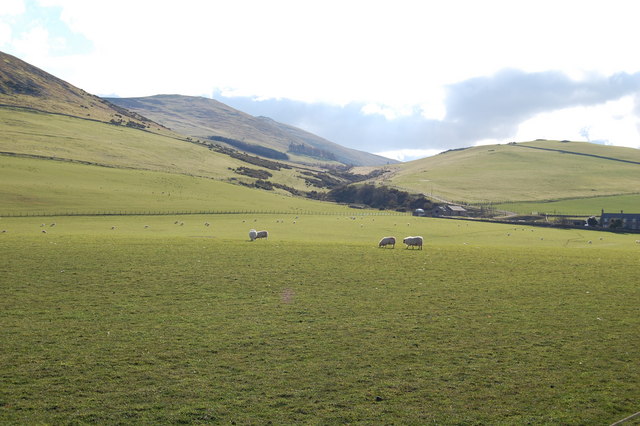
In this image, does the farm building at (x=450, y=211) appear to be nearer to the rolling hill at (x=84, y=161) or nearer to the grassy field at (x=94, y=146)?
the rolling hill at (x=84, y=161)

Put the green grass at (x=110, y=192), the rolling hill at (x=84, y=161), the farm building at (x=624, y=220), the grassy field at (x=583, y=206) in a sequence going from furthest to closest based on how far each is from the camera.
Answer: the grassy field at (x=583, y=206), the farm building at (x=624, y=220), the rolling hill at (x=84, y=161), the green grass at (x=110, y=192)

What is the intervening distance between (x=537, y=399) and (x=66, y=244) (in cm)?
3504

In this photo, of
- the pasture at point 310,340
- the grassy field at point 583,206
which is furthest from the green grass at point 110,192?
the grassy field at point 583,206

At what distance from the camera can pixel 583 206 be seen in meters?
145

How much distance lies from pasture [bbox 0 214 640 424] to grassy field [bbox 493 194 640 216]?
117282mm

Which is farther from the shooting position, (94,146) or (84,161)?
(94,146)

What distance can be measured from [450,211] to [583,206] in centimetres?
4676

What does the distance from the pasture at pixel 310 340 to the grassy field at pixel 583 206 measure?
117282 millimetres

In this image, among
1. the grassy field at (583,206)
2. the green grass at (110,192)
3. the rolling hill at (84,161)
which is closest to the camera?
the green grass at (110,192)

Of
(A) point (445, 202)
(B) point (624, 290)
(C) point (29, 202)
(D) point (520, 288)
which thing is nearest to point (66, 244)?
(D) point (520, 288)

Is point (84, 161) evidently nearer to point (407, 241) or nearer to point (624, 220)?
point (407, 241)

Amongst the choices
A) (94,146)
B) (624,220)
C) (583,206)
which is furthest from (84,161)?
(583,206)

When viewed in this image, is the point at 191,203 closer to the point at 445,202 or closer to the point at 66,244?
the point at 66,244

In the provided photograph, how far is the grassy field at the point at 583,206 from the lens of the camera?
137 metres
